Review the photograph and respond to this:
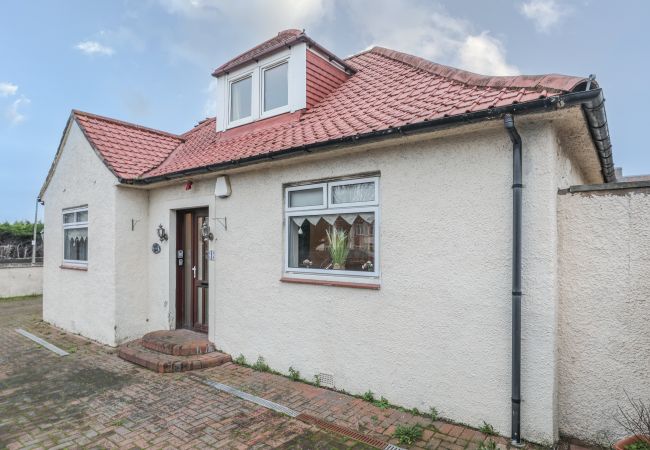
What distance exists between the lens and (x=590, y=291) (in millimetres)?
3945

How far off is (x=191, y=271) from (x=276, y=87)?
15.1 ft

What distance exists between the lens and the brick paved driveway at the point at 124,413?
4.01 meters

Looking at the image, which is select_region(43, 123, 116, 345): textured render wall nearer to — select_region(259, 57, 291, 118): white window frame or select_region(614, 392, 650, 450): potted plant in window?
select_region(259, 57, 291, 118): white window frame

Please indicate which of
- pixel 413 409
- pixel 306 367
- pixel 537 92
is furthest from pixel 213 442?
pixel 537 92

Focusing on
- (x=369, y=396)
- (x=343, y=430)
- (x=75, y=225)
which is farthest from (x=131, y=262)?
(x=343, y=430)

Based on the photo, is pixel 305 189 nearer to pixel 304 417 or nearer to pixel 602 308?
pixel 304 417

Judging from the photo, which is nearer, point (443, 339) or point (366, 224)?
point (443, 339)

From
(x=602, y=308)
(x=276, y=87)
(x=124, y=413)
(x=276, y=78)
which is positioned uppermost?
(x=276, y=78)

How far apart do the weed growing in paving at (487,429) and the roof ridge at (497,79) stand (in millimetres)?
3739

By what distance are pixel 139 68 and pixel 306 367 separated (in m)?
11.2

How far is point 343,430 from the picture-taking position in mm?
4152

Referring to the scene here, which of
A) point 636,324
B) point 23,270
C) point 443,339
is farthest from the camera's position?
point 23,270

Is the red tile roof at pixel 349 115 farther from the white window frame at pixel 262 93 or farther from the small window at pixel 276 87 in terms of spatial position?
the small window at pixel 276 87

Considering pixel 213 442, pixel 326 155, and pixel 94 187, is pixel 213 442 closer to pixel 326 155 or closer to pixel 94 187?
pixel 326 155
